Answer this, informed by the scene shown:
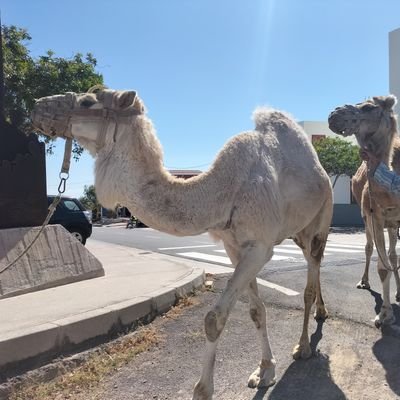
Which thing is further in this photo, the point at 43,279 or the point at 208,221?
the point at 43,279

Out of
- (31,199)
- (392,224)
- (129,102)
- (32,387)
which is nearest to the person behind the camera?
(129,102)

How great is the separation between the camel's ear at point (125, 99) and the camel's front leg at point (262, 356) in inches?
76.0

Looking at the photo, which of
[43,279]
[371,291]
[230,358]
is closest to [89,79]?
[43,279]

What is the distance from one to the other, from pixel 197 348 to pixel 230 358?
42 centimetres

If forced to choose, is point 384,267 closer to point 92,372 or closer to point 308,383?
point 308,383

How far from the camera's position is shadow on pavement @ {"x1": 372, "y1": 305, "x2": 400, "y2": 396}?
3.79 meters

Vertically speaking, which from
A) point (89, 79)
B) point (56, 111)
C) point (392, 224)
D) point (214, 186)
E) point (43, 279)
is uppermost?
point (89, 79)

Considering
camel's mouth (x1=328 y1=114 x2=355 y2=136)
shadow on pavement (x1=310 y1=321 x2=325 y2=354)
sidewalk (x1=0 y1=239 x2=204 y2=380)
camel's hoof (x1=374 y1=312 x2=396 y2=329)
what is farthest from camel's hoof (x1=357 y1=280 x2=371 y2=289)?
camel's mouth (x1=328 y1=114 x2=355 y2=136)

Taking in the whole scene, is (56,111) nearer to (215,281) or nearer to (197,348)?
(197,348)

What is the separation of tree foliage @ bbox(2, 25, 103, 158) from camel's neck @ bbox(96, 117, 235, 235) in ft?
38.9

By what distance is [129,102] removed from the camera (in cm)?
312

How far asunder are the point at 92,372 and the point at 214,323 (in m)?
1.61

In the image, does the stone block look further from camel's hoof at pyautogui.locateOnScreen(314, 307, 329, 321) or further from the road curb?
camel's hoof at pyautogui.locateOnScreen(314, 307, 329, 321)

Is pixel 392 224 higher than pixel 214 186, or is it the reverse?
pixel 214 186
